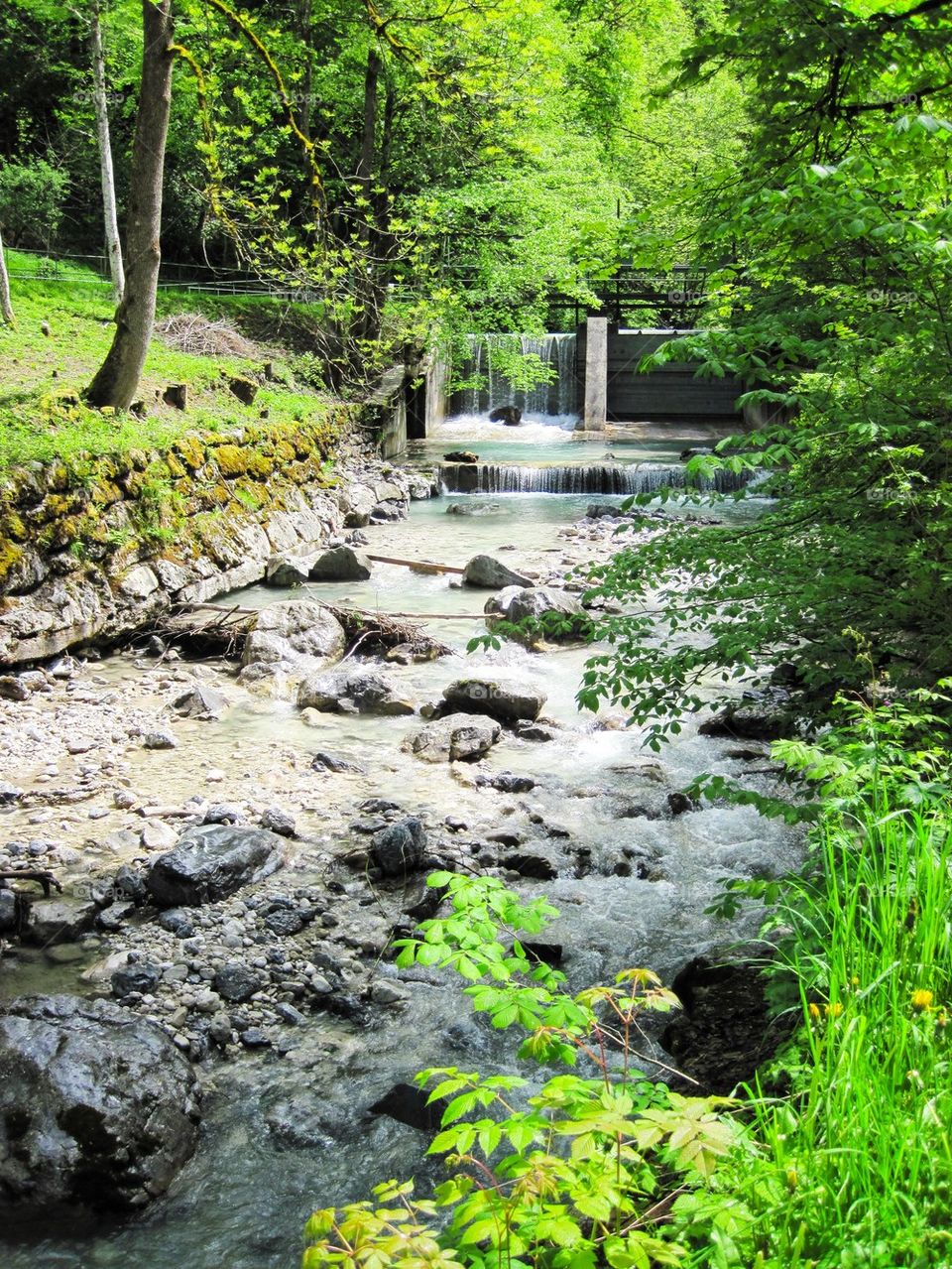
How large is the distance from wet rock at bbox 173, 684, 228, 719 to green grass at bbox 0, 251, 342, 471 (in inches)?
104

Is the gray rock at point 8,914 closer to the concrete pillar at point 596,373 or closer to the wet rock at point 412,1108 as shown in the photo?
the wet rock at point 412,1108

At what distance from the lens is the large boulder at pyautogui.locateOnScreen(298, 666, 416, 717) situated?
840 cm

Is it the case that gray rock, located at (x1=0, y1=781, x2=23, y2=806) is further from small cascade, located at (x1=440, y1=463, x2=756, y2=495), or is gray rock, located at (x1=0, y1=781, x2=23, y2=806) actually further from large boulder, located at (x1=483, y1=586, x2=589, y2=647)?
small cascade, located at (x1=440, y1=463, x2=756, y2=495)

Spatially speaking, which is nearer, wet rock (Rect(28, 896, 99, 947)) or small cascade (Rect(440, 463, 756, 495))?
wet rock (Rect(28, 896, 99, 947))

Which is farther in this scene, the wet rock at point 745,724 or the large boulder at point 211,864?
the wet rock at point 745,724

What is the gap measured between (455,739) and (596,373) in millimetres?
19296

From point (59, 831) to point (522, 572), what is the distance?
25.8ft

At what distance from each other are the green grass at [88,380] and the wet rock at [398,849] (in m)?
5.28

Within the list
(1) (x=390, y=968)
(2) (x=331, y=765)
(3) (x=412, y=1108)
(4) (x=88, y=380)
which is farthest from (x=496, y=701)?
(4) (x=88, y=380)

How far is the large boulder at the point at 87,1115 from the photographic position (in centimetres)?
339

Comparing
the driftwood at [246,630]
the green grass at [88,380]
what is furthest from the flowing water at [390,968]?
the green grass at [88,380]

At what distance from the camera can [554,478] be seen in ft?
63.5

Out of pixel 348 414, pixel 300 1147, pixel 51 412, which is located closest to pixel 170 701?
pixel 51 412

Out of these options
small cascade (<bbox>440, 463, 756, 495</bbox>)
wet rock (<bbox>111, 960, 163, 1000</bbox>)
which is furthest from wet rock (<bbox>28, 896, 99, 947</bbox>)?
small cascade (<bbox>440, 463, 756, 495</bbox>)
